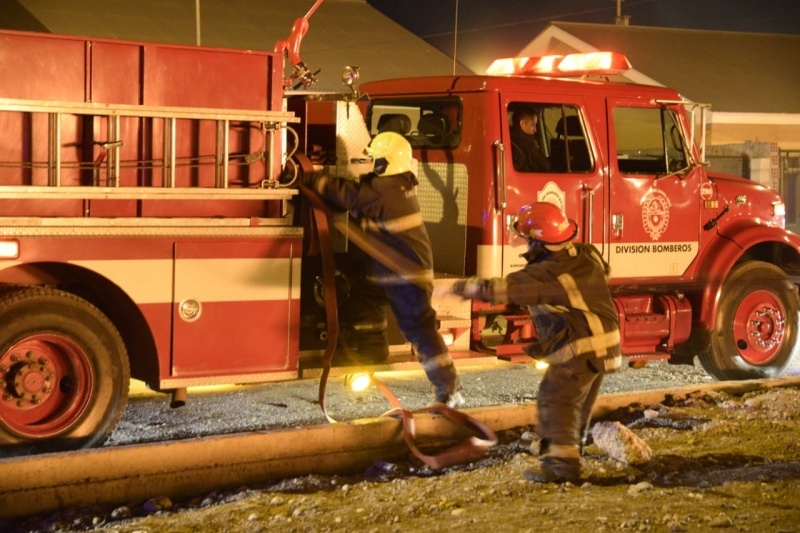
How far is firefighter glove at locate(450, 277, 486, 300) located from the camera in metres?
6.40

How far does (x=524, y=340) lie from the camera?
8.14m

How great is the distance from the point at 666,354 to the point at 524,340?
1373mm

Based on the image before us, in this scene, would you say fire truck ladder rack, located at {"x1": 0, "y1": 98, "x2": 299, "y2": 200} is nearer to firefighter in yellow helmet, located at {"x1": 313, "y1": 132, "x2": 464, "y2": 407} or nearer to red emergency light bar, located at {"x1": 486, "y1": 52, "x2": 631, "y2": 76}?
firefighter in yellow helmet, located at {"x1": 313, "y1": 132, "x2": 464, "y2": 407}

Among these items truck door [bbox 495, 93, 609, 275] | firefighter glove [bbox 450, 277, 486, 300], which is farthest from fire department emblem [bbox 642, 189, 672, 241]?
firefighter glove [bbox 450, 277, 486, 300]

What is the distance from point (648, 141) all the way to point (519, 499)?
4.05 meters

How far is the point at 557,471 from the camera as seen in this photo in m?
6.16

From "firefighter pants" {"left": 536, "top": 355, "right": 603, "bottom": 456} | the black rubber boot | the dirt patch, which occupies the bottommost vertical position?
the dirt patch

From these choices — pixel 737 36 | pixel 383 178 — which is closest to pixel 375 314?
pixel 383 178

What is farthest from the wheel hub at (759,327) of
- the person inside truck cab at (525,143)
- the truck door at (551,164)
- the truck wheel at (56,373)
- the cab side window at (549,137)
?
the truck wheel at (56,373)

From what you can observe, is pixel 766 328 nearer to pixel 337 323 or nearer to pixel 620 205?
pixel 620 205

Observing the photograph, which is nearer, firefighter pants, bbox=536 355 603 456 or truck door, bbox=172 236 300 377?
firefighter pants, bbox=536 355 603 456

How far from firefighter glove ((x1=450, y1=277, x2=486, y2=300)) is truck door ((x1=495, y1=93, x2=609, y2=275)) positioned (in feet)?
5.04

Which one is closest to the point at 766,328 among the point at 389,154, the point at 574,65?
the point at 574,65

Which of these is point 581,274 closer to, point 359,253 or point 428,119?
point 359,253
